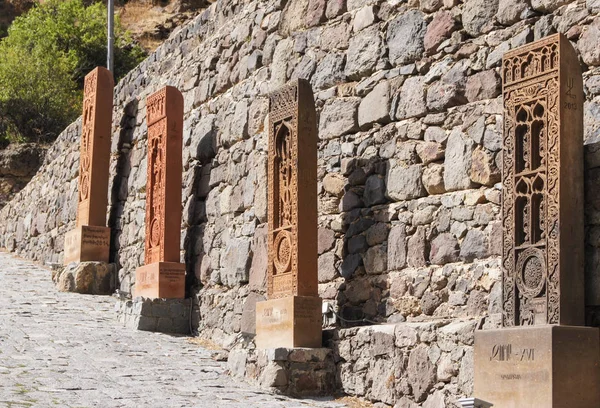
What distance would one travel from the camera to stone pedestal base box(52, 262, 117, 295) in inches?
503

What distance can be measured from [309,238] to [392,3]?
217 cm

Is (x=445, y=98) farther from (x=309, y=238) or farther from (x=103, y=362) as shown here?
(x=103, y=362)

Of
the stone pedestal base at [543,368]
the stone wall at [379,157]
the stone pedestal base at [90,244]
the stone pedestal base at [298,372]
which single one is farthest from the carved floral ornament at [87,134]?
the stone pedestal base at [543,368]

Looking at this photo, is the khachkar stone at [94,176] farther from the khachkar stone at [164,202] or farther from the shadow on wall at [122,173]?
the khachkar stone at [164,202]

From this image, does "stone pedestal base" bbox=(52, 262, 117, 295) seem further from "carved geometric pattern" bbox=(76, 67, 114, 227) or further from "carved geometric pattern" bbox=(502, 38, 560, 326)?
"carved geometric pattern" bbox=(502, 38, 560, 326)

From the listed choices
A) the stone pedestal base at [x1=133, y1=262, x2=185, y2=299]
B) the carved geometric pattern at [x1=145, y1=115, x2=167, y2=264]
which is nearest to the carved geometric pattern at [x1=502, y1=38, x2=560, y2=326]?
the stone pedestal base at [x1=133, y1=262, x2=185, y2=299]

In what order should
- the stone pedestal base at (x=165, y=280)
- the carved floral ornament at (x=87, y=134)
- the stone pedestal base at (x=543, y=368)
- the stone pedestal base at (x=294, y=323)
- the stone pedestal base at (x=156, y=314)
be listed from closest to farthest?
the stone pedestal base at (x=543, y=368)
the stone pedestal base at (x=294, y=323)
the stone pedestal base at (x=156, y=314)
the stone pedestal base at (x=165, y=280)
the carved floral ornament at (x=87, y=134)

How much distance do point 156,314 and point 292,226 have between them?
296 cm

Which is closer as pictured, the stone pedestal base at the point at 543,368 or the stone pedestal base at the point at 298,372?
the stone pedestal base at the point at 543,368

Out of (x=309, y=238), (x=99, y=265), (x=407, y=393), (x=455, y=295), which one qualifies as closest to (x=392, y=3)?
(x=309, y=238)

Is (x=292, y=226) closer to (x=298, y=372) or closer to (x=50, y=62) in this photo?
(x=298, y=372)

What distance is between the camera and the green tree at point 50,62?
22.0 m

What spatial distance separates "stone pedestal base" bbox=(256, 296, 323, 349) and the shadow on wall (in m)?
5.82

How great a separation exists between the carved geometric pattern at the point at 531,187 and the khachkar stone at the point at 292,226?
2169 mm
